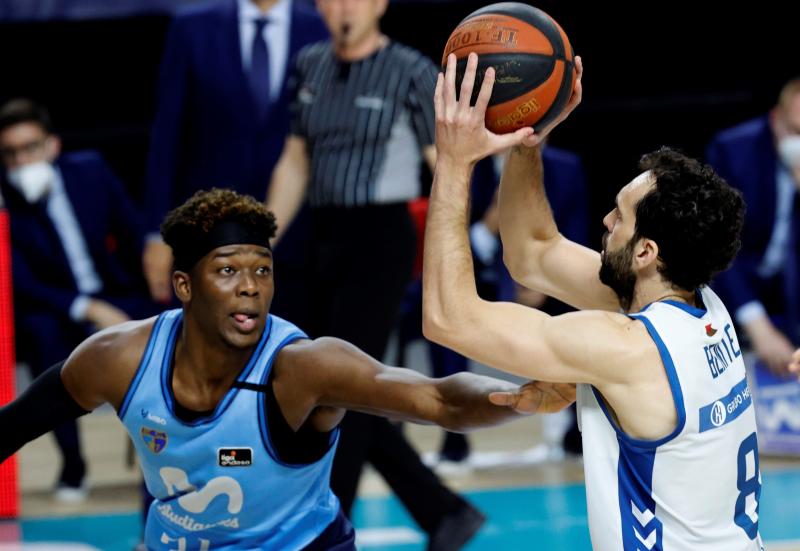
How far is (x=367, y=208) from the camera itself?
4641 millimetres

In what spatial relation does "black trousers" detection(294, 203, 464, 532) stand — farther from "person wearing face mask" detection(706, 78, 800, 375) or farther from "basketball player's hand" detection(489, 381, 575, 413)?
"person wearing face mask" detection(706, 78, 800, 375)

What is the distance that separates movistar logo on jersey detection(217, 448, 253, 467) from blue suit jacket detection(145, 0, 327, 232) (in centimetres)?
198

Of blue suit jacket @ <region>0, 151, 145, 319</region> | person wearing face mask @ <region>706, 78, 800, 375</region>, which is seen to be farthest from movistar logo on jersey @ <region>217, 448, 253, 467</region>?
person wearing face mask @ <region>706, 78, 800, 375</region>

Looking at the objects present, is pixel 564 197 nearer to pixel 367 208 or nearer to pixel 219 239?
pixel 367 208

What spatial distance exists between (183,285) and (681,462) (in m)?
1.34

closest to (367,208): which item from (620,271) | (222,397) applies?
(222,397)

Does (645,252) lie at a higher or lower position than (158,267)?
higher

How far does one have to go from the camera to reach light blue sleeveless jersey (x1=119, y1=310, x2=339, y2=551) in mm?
3291

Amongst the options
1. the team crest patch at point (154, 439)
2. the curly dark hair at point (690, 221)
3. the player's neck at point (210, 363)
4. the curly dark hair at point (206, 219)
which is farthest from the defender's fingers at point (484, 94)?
the team crest patch at point (154, 439)

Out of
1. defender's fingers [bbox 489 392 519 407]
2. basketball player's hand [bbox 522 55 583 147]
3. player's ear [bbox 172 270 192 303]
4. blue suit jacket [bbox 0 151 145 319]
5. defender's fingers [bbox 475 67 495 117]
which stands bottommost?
blue suit jacket [bbox 0 151 145 319]

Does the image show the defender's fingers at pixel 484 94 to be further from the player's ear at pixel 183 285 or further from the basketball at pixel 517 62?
the player's ear at pixel 183 285

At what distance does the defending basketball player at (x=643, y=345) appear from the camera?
283 centimetres

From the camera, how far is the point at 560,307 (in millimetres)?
6578

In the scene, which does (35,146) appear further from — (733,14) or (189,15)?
(733,14)
